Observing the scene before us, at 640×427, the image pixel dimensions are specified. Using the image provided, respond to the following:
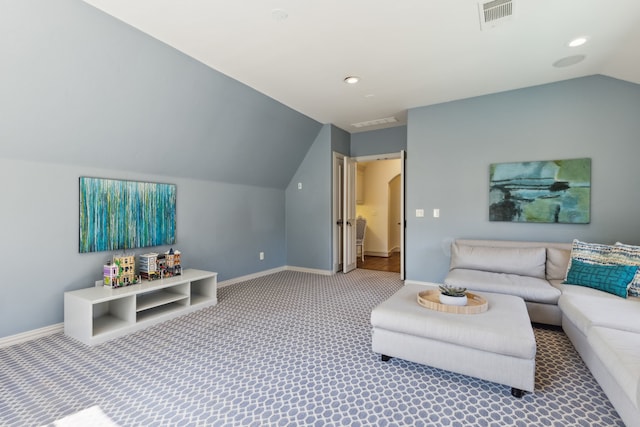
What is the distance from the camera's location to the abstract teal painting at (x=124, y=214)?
313 centimetres

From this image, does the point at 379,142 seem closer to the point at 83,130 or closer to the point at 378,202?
the point at 378,202

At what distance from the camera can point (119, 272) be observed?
312 cm

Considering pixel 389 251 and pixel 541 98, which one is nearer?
pixel 541 98

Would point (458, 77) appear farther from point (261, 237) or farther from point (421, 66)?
point (261, 237)

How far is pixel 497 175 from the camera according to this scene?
157 inches

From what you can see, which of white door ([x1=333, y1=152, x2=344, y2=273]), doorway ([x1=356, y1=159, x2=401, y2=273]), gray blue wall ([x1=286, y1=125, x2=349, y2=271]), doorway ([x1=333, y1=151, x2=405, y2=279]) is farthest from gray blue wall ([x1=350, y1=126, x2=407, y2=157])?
doorway ([x1=356, y1=159, x2=401, y2=273])

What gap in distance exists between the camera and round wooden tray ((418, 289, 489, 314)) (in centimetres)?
222

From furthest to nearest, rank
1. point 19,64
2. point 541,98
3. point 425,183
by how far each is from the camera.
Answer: point 425,183 < point 541,98 < point 19,64

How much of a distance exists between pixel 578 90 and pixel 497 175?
4.18 ft

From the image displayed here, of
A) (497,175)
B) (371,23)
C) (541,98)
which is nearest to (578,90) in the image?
(541,98)

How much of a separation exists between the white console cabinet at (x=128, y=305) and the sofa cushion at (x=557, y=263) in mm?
Answer: 3924

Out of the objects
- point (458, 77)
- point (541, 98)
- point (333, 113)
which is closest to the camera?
point (458, 77)

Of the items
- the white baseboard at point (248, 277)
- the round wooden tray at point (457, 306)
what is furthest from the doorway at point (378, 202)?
the round wooden tray at point (457, 306)

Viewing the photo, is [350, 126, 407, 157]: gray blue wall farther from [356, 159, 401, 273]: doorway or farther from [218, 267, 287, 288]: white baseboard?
[218, 267, 287, 288]: white baseboard
